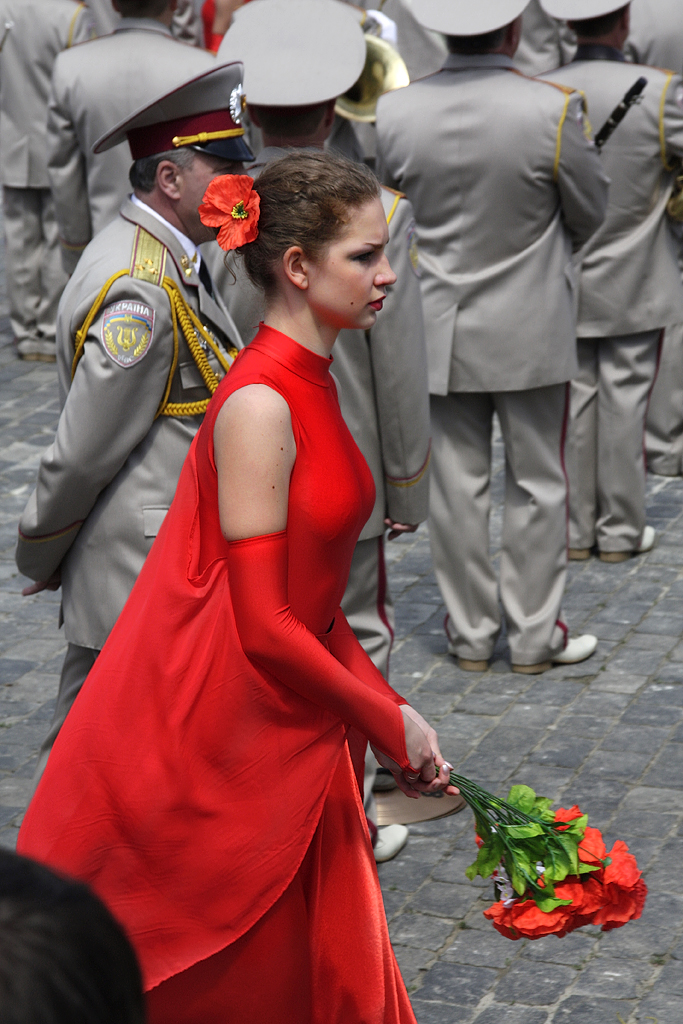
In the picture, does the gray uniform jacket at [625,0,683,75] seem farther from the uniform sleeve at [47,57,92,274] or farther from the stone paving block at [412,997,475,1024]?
the stone paving block at [412,997,475,1024]

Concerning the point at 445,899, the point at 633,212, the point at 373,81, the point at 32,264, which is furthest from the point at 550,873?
the point at 32,264

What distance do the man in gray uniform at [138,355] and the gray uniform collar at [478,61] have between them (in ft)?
5.81

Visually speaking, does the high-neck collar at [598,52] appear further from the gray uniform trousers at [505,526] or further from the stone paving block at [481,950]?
the stone paving block at [481,950]

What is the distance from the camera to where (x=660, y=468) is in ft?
24.7

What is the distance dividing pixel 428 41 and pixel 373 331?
479 cm

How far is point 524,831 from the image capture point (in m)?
2.68

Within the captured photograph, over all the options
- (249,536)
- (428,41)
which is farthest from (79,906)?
(428,41)

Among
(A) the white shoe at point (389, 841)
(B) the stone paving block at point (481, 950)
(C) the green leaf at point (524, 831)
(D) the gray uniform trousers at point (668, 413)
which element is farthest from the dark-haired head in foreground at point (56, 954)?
(D) the gray uniform trousers at point (668, 413)

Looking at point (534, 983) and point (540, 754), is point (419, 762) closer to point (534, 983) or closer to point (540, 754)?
point (534, 983)

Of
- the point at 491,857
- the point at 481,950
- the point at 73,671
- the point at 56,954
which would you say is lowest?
the point at 481,950

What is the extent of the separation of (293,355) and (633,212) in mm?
4000

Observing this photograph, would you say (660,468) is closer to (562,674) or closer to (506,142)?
(562,674)

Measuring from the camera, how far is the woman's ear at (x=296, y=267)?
2482 millimetres

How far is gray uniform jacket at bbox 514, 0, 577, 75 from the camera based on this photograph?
28.2 ft
